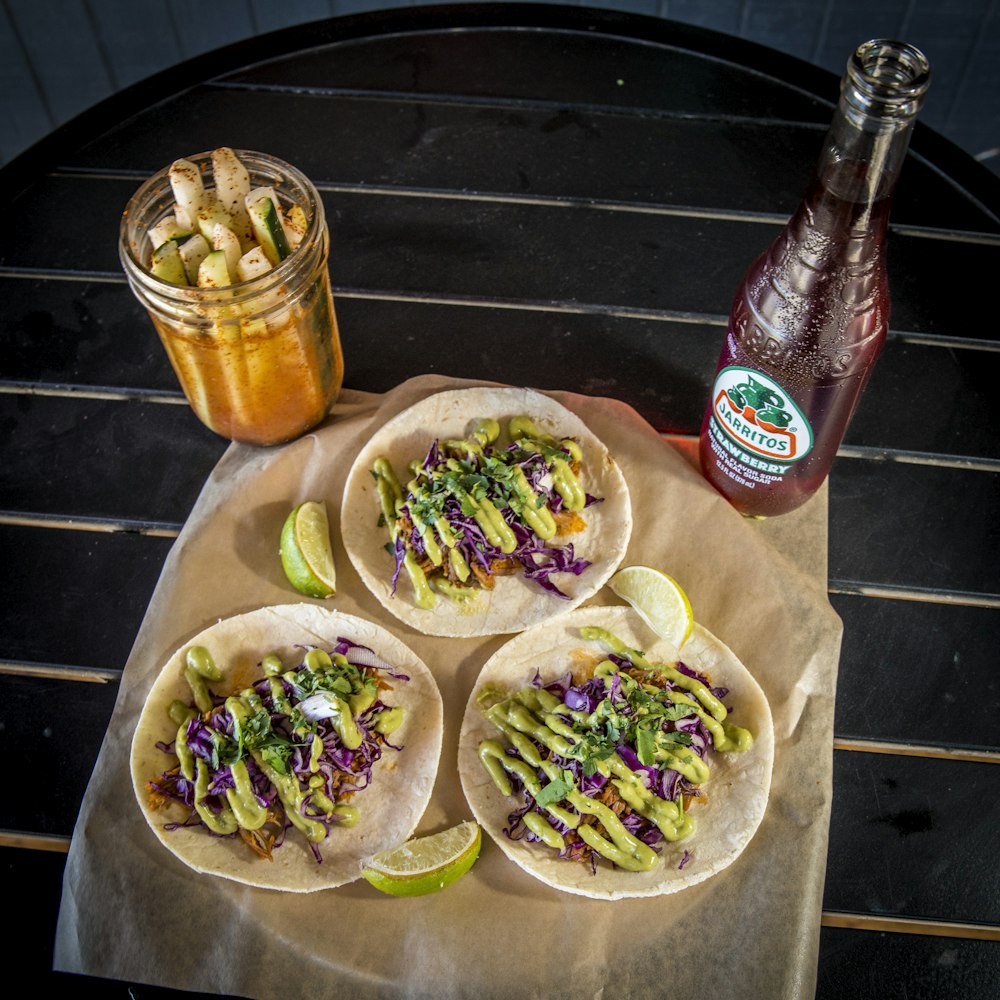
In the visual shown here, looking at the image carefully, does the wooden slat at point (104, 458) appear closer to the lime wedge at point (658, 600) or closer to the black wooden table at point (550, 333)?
the black wooden table at point (550, 333)

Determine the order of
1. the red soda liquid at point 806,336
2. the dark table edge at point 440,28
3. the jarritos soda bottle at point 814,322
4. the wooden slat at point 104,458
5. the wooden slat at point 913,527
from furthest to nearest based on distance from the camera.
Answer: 1. the dark table edge at point 440,28
2. the wooden slat at point 104,458
3. the wooden slat at point 913,527
4. the red soda liquid at point 806,336
5. the jarritos soda bottle at point 814,322

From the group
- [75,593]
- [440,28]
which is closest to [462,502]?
[75,593]

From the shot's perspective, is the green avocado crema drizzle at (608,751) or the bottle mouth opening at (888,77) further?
the green avocado crema drizzle at (608,751)

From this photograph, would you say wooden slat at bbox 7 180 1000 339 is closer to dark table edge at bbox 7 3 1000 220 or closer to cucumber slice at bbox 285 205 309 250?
dark table edge at bbox 7 3 1000 220

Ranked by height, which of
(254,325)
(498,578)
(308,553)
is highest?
(254,325)

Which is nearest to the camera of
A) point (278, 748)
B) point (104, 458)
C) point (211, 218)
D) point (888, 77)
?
point (888, 77)

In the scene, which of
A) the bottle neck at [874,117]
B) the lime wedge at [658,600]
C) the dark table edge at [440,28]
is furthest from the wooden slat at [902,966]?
the dark table edge at [440,28]

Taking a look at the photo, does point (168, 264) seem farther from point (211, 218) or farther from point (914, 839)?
point (914, 839)
